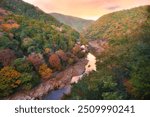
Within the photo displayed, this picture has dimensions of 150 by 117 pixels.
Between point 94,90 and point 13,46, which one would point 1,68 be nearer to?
point 13,46

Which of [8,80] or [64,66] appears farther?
[64,66]

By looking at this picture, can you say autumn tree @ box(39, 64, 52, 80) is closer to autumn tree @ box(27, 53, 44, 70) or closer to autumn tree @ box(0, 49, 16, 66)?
autumn tree @ box(27, 53, 44, 70)

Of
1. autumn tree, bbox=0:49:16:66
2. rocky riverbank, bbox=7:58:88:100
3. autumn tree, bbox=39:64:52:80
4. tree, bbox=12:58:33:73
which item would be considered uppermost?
autumn tree, bbox=0:49:16:66

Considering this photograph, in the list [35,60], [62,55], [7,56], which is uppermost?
[7,56]

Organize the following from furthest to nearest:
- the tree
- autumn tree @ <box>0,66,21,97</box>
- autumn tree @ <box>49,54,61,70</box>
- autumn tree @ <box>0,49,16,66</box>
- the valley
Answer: autumn tree @ <box>49,54,61,70</box>
autumn tree @ <box>0,49,16,66</box>
the tree
autumn tree @ <box>0,66,21,97</box>
the valley

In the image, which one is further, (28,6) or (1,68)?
(28,6)

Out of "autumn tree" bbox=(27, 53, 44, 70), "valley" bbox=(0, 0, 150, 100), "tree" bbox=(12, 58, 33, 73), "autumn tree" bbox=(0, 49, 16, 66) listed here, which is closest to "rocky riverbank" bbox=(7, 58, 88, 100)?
"valley" bbox=(0, 0, 150, 100)

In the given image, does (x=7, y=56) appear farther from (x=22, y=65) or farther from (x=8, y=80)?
(x=8, y=80)

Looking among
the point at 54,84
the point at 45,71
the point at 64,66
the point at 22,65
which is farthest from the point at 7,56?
the point at 64,66

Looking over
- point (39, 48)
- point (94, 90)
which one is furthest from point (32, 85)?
point (94, 90)
